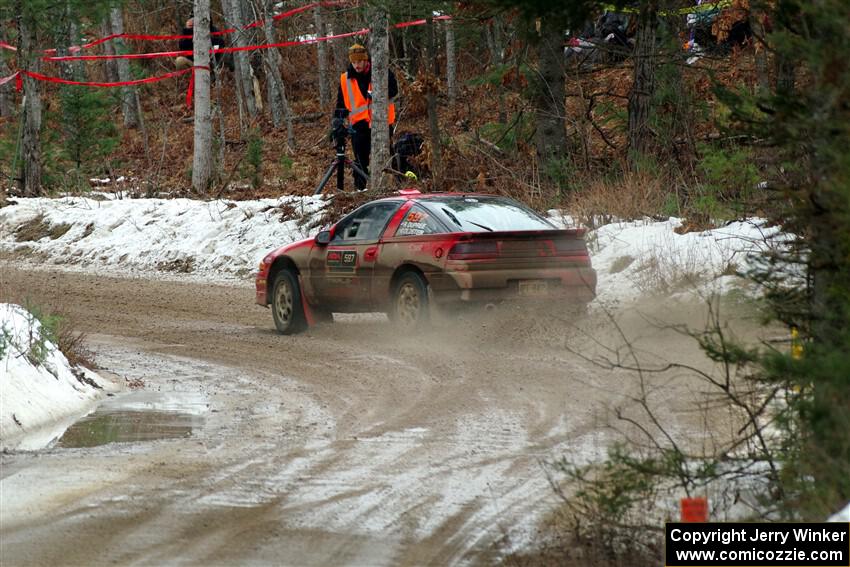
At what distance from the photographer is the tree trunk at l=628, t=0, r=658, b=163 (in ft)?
66.7

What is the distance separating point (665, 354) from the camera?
1142 cm

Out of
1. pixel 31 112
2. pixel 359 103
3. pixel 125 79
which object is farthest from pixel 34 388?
pixel 125 79

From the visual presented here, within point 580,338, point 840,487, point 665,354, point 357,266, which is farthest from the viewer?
point 357,266

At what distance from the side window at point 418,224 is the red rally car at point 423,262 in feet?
0.04

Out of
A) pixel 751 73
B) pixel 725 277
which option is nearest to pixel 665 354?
pixel 725 277

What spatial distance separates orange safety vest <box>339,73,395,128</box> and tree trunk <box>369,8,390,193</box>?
27.0 inches

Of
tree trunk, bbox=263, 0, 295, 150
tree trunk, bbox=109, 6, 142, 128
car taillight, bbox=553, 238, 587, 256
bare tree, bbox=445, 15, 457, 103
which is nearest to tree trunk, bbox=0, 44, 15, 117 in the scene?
tree trunk, bbox=109, 6, 142, 128

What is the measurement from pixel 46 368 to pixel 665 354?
17.1ft

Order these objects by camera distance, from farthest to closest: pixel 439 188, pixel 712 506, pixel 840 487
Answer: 1. pixel 439 188
2. pixel 712 506
3. pixel 840 487

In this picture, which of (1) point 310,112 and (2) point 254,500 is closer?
(2) point 254,500

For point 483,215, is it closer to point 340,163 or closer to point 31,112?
point 340,163

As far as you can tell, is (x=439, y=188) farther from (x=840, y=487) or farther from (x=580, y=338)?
(x=840, y=487)

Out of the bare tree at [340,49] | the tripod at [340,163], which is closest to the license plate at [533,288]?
the tripod at [340,163]

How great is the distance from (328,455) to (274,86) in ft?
98.7
